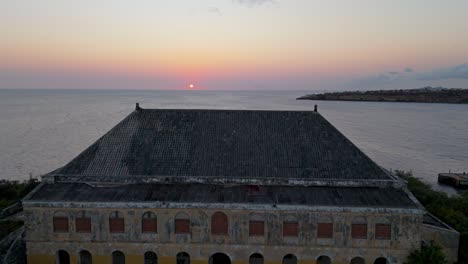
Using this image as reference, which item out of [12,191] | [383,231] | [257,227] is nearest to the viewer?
[383,231]

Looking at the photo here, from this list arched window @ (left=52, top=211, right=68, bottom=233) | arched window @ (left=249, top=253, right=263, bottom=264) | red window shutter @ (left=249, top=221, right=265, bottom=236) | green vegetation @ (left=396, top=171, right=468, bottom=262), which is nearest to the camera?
red window shutter @ (left=249, top=221, right=265, bottom=236)

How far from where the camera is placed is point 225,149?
30.4 m

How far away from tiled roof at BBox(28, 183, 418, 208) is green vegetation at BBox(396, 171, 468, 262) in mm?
7274

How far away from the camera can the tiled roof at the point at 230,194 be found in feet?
85.4

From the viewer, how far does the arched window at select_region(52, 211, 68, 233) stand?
26281 mm

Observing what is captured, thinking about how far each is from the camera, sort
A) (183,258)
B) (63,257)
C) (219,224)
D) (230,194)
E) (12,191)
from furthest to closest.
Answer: (12,191) → (63,257) → (183,258) → (230,194) → (219,224)

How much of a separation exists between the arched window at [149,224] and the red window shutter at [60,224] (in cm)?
577

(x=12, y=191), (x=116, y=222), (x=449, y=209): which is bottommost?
(x=12, y=191)

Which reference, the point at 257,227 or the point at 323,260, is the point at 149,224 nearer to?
the point at 257,227

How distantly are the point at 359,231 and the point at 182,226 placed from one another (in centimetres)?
1297

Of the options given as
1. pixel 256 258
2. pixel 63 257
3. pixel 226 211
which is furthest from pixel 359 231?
pixel 63 257

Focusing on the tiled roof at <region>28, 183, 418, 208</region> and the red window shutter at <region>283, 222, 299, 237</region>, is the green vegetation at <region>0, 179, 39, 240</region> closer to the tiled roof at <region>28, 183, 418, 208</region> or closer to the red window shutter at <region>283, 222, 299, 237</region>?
the tiled roof at <region>28, 183, 418, 208</region>

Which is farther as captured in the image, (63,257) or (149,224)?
(63,257)

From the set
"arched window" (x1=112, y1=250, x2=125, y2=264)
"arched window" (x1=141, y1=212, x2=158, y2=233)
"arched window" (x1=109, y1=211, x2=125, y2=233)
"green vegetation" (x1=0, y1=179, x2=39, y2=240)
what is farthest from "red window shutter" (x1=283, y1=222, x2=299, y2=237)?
"green vegetation" (x1=0, y1=179, x2=39, y2=240)
